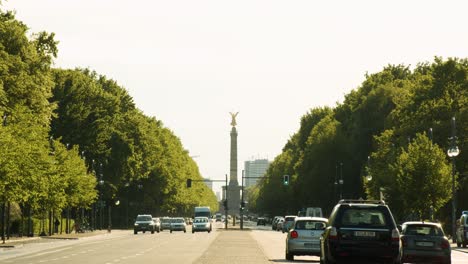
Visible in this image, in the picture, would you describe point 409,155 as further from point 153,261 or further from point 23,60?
point 153,261

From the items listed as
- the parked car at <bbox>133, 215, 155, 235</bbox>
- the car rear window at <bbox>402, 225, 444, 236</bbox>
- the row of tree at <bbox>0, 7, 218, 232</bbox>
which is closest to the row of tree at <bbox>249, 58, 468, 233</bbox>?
the row of tree at <bbox>0, 7, 218, 232</bbox>

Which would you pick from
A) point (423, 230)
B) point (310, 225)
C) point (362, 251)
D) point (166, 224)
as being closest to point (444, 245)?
point (423, 230)

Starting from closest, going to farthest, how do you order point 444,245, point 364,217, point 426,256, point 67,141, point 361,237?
point 361,237 < point 364,217 < point 444,245 < point 426,256 < point 67,141

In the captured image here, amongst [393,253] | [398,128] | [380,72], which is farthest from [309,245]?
[380,72]

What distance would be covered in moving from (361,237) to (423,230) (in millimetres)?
10399

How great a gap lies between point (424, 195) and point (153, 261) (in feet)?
112

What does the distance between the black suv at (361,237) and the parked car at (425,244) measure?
28.1 ft

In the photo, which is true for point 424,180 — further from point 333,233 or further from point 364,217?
point 333,233

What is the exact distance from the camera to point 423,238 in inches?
1442

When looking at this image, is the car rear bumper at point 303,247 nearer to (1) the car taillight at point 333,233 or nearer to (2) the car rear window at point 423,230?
(2) the car rear window at point 423,230

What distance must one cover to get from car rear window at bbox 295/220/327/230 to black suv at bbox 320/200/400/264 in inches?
529

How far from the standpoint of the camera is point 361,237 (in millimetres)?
27281

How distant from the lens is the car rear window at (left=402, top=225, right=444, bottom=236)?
36.8 m

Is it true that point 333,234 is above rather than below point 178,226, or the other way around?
below
